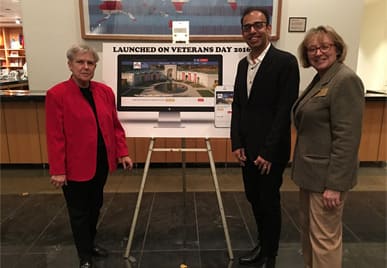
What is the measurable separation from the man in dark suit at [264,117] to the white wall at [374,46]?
5159 millimetres

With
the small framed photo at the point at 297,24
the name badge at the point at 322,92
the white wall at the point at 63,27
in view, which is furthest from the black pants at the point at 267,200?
the small framed photo at the point at 297,24

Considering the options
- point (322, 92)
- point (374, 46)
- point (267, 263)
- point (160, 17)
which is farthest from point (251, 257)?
point (374, 46)

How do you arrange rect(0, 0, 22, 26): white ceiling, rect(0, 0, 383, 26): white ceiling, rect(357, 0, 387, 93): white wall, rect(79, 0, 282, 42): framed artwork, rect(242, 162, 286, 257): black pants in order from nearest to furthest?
rect(242, 162, 286, 257): black pants
rect(79, 0, 282, 42): framed artwork
rect(357, 0, 387, 93): white wall
rect(0, 0, 383, 26): white ceiling
rect(0, 0, 22, 26): white ceiling

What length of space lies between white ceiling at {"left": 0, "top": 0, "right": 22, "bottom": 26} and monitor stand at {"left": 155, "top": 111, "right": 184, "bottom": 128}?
24.0ft

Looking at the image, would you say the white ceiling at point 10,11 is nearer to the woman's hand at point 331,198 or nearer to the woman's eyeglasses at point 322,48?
the woman's eyeglasses at point 322,48

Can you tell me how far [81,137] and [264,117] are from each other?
1.10 m

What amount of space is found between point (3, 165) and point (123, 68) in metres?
2.80

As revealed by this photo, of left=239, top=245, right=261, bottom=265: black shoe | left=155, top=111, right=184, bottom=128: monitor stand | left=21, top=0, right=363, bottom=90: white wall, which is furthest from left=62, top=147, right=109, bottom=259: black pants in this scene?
left=21, top=0, right=363, bottom=90: white wall

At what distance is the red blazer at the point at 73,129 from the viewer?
1.77 m

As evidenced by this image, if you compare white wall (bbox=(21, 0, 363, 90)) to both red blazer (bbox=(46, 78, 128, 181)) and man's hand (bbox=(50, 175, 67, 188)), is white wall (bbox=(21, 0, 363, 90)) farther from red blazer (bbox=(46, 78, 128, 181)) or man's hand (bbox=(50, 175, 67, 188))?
man's hand (bbox=(50, 175, 67, 188))

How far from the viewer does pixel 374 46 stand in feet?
20.7

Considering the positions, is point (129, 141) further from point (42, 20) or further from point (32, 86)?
point (42, 20)

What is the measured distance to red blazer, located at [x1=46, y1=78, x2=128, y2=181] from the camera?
1.77 meters

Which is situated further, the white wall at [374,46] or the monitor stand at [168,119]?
the white wall at [374,46]
